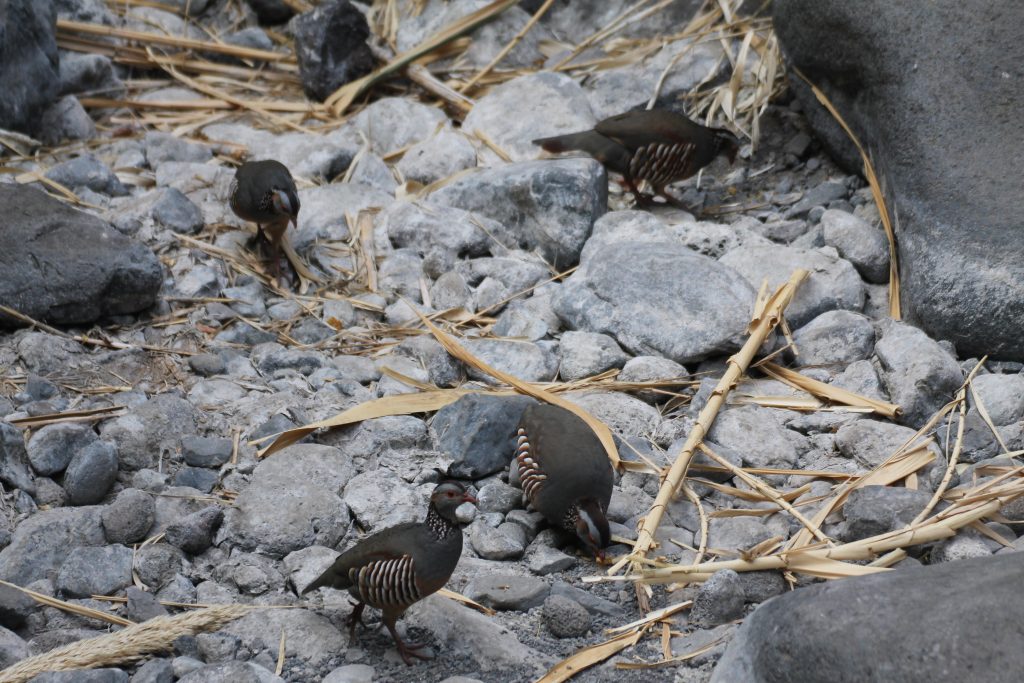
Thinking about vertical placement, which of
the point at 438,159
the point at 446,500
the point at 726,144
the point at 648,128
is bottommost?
the point at 438,159

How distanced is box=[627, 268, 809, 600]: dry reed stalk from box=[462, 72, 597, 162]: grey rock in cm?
243

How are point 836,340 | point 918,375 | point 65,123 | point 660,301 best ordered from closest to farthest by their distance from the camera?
point 918,375 → point 836,340 → point 660,301 → point 65,123

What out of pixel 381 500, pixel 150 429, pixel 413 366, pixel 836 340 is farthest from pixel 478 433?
pixel 836 340

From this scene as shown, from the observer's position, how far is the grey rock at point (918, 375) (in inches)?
207

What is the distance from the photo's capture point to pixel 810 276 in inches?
243

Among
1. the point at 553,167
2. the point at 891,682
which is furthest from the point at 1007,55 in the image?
the point at 891,682

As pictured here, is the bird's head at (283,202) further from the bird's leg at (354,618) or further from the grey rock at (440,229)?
the bird's leg at (354,618)

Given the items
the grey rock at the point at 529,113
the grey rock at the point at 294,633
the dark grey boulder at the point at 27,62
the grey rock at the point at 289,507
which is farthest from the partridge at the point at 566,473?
the dark grey boulder at the point at 27,62

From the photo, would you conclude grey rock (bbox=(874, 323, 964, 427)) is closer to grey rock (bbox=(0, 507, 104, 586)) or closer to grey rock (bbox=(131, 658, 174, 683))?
grey rock (bbox=(131, 658, 174, 683))

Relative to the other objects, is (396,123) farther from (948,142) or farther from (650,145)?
(948,142)

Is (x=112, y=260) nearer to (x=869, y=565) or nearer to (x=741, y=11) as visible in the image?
(x=869, y=565)

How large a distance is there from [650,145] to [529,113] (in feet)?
3.91

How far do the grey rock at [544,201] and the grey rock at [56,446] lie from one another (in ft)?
10.3

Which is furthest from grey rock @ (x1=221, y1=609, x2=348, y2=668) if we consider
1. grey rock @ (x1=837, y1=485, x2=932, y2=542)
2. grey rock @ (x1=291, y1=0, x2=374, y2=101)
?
grey rock @ (x1=291, y1=0, x2=374, y2=101)
